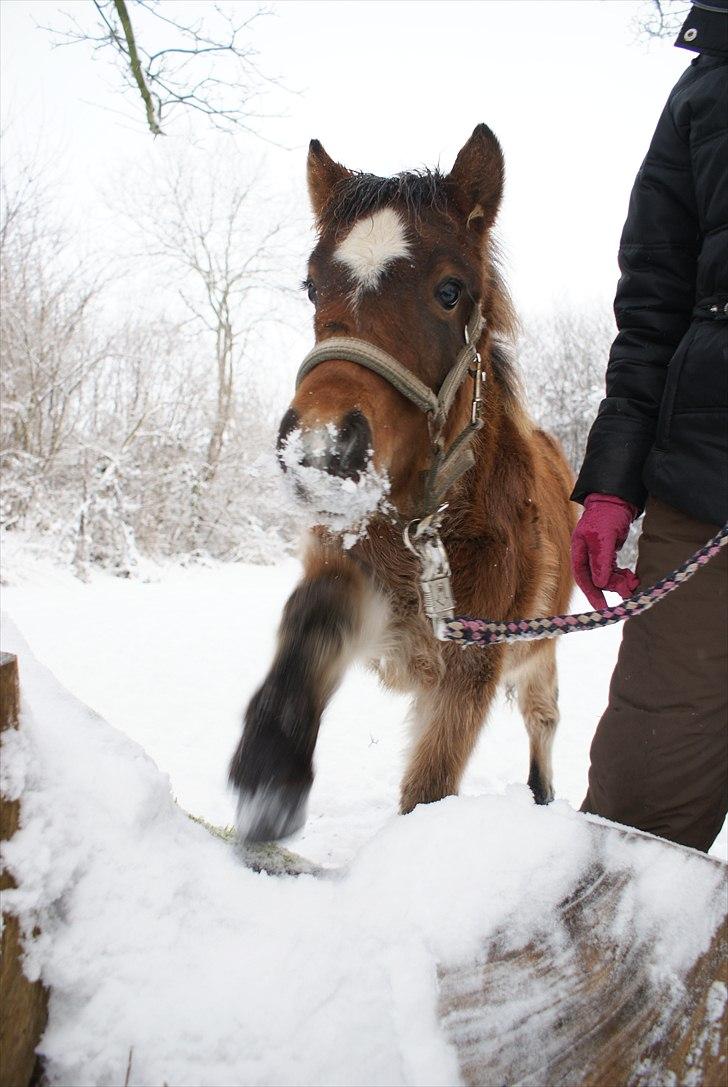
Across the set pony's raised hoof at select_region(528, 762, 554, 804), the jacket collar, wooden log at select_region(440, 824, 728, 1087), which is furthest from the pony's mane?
pony's raised hoof at select_region(528, 762, 554, 804)

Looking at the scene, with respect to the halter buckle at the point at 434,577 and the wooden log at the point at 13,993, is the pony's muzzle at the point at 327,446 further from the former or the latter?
the wooden log at the point at 13,993

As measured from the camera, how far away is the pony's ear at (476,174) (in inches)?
86.7

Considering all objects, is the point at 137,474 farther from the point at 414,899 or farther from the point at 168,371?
the point at 414,899

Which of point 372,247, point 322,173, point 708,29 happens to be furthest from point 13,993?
point 322,173

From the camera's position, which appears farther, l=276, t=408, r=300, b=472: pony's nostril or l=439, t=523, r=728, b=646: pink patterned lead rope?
l=276, t=408, r=300, b=472: pony's nostril

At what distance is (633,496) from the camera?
166 centimetres

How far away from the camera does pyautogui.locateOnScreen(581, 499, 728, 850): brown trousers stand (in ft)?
4.69

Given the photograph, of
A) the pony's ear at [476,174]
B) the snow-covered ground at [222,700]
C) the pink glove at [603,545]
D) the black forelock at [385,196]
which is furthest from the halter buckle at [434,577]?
the pony's ear at [476,174]

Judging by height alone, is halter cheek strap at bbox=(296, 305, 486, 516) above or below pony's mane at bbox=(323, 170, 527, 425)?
below

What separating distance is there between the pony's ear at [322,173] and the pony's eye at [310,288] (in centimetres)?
37

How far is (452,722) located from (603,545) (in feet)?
2.86

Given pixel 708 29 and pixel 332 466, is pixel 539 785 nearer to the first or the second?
pixel 332 466

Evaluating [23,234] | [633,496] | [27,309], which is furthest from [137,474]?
[633,496]

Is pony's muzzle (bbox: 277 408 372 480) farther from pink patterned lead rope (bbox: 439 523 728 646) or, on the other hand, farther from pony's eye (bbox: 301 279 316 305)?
pony's eye (bbox: 301 279 316 305)
